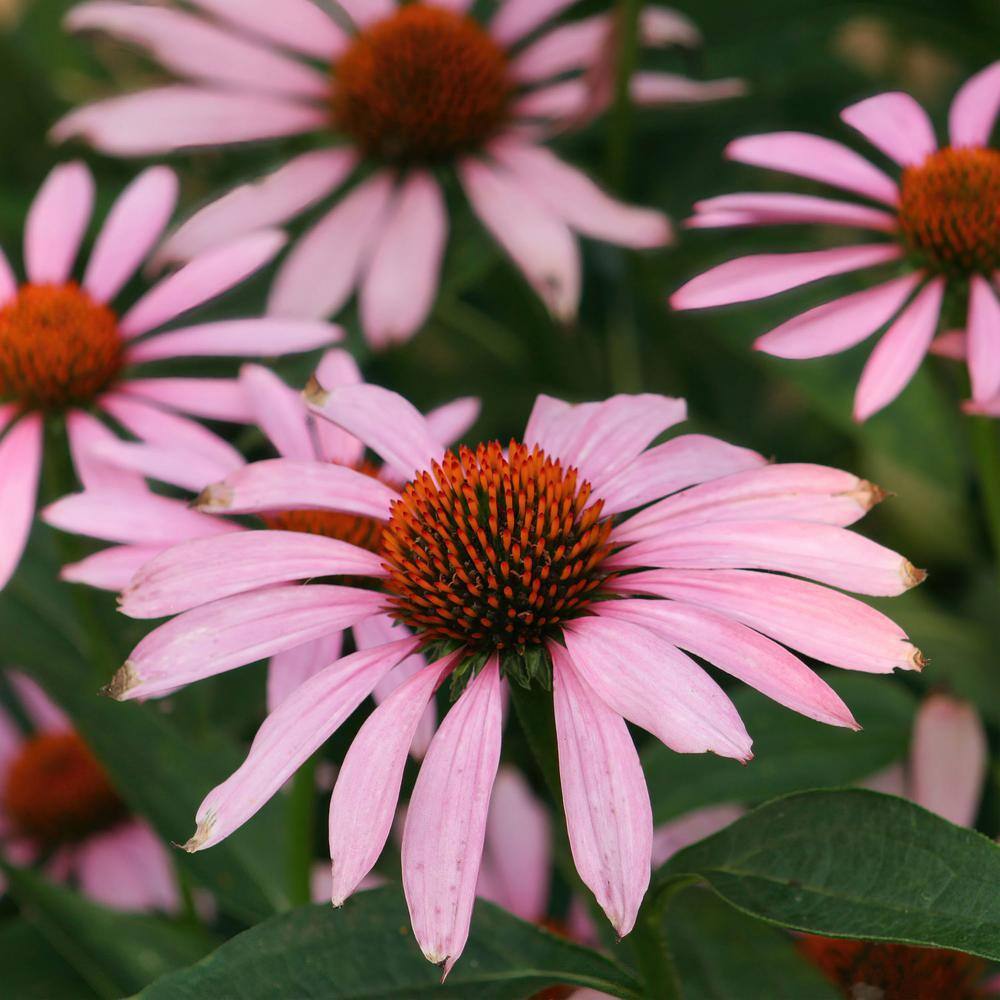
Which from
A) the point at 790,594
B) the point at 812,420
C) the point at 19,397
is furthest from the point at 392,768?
the point at 812,420

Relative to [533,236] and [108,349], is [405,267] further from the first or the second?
[108,349]

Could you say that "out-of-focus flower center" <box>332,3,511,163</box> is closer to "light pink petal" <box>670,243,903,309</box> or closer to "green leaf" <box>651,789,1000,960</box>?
"light pink petal" <box>670,243,903,309</box>

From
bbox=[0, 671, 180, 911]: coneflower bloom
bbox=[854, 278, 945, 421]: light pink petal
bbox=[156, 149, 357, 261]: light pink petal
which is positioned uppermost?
bbox=[156, 149, 357, 261]: light pink petal

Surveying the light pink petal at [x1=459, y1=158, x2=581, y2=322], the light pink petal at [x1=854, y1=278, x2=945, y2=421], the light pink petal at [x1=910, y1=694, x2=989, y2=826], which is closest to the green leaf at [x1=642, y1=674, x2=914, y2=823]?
the light pink petal at [x1=910, y1=694, x2=989, y2=826]

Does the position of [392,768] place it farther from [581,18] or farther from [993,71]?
[581,18]

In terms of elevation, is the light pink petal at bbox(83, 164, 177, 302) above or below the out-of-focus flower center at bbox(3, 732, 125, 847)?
above

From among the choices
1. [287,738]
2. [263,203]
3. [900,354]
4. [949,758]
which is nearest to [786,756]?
[949,758]

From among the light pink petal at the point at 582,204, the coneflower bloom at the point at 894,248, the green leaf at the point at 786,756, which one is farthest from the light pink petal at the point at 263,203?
the green leaf at the point at 786,756
